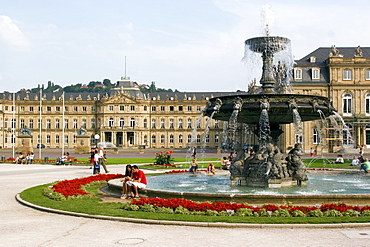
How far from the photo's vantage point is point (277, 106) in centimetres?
1692

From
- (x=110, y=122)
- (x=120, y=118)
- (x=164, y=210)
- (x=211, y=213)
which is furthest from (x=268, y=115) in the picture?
(x=110, y=122)

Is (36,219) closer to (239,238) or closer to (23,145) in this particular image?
(239,238)

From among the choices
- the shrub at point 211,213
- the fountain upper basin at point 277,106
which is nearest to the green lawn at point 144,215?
the shrub at point 211,213

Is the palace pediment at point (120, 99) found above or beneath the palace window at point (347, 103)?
above

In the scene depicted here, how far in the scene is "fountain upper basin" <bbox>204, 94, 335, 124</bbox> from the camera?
17.0m

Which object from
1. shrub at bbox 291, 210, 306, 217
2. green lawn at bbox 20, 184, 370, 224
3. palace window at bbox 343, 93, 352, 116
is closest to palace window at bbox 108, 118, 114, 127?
palace window at bbox 343, 93, 352, 116

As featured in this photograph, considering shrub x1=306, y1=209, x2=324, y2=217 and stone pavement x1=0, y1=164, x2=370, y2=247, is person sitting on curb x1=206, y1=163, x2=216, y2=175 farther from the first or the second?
stone pavement x1=0, y1=164, x2=370, y2=247

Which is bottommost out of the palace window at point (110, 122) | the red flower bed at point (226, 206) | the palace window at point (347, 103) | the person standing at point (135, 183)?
the red flower bed at point (226, 206)

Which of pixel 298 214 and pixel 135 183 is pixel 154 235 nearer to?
pixel 298 214

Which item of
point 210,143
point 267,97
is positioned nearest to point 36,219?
point 267,97

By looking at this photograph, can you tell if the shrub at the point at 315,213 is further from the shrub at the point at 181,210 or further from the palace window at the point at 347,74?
the palace window at the point at 347,74

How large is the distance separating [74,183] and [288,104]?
955 centimetres

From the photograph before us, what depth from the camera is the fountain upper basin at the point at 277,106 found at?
16984 mm

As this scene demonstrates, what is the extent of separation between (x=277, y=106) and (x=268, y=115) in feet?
2.50
